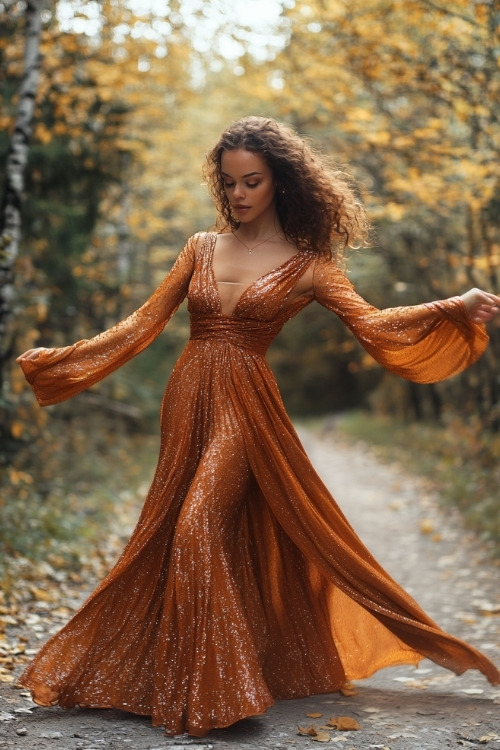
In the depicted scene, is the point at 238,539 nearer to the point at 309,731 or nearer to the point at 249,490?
the point at 249,490

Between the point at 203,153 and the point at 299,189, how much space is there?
7389 mm

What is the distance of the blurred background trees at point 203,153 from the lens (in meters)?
7.68

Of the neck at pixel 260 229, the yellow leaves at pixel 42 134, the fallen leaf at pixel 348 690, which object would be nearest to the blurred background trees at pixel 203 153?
the yellow leaves at pixel 42 134

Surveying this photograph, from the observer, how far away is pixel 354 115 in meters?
9.25

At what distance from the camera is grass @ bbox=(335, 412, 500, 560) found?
854 centimetres

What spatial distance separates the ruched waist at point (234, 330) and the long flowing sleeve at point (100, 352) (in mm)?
185

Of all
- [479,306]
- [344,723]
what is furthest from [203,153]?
[344,723]

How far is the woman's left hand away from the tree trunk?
3.30 metres

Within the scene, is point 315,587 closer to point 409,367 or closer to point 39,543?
point 409,367

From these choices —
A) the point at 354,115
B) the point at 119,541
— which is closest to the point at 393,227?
the point at 354,115

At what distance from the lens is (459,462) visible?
37.8 ft

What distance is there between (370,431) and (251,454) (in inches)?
655

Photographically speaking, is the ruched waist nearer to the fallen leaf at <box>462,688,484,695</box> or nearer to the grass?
the fallen leaf at <box>462,688,484,695</box>

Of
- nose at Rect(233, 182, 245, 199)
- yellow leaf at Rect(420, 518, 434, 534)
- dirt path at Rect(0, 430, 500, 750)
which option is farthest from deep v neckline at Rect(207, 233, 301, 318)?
yellow leaf at Rect(420, 518, 434, 534)
